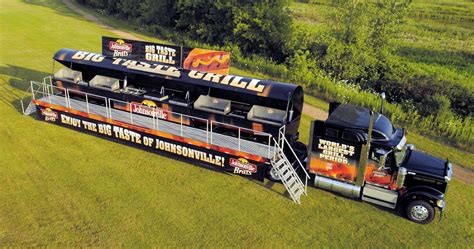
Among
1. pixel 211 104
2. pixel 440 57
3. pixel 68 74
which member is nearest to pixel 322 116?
pixel 211 104

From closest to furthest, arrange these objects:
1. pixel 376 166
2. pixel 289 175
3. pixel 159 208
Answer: pixel 159 208 → pixel 376 166 → pixel 289 175

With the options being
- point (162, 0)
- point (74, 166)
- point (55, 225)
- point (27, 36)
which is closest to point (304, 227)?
point (55, 225)

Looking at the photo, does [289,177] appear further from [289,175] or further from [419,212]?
[419,212]

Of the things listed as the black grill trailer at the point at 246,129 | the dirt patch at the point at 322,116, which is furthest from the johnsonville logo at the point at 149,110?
the dirt patch at the point at 322,116

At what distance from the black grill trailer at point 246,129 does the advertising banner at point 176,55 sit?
526 mm

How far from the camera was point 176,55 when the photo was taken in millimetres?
19312

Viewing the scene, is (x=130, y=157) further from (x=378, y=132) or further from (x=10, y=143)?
(x=378, y=132)

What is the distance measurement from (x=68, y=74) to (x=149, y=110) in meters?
6.48

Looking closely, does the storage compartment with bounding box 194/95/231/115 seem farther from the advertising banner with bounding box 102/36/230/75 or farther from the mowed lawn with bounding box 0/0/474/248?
the mowed lawn with bounding box 0/0/474/248

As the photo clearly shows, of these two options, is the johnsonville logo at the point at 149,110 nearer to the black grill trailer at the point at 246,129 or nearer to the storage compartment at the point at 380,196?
the black grill trailer at the point at 246,129

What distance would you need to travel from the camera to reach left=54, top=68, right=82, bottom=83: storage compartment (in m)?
21.5

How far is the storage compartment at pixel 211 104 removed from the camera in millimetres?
Answer: 18328

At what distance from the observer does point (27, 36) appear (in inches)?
1650

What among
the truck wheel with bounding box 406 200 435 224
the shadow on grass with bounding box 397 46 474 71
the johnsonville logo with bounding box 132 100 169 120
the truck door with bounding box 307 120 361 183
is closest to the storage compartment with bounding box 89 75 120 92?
the johnsonville logo with bounding box 132 100 169 120
